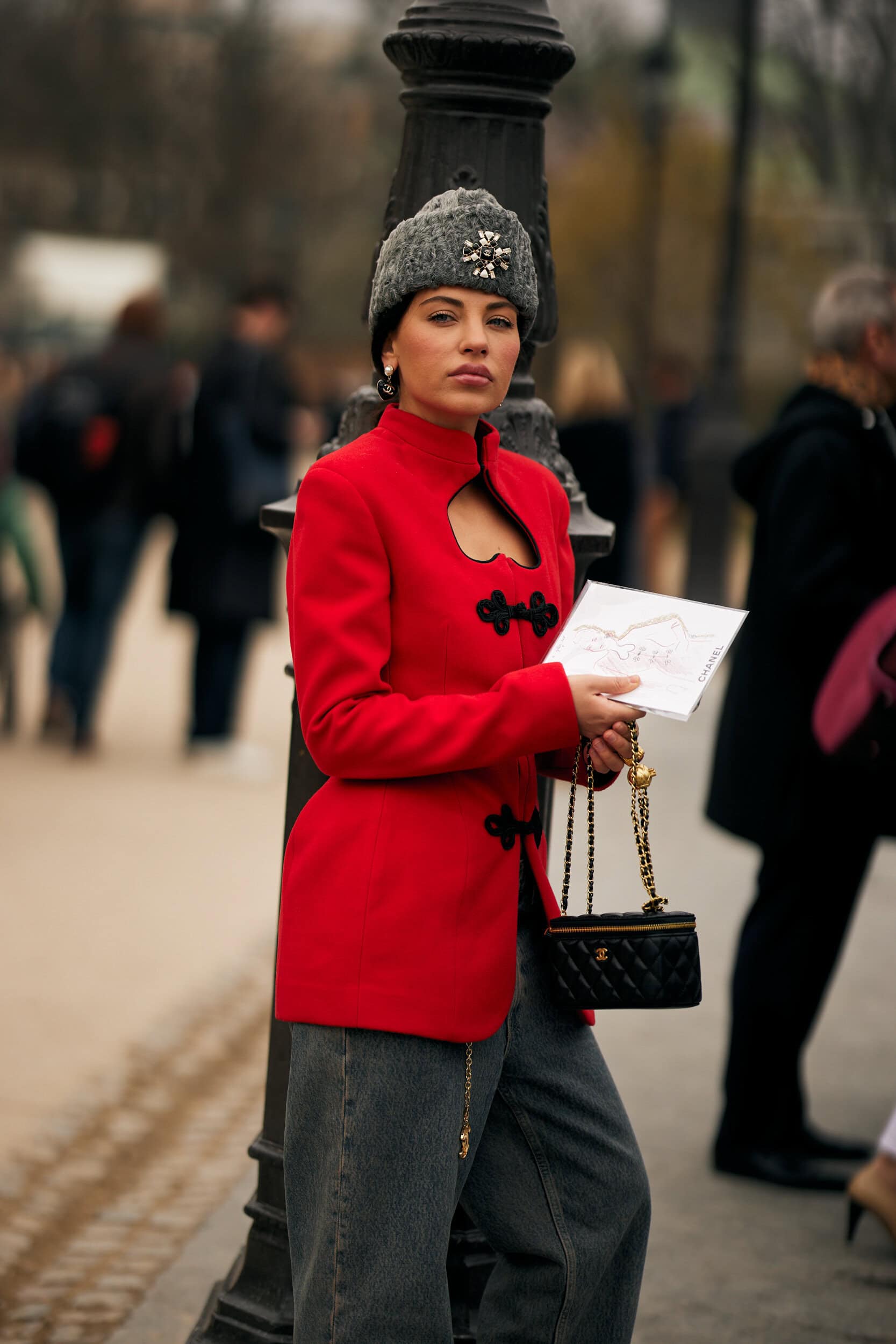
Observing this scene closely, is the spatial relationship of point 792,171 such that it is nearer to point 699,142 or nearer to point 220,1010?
point 699,142

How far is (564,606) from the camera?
8.59 ft

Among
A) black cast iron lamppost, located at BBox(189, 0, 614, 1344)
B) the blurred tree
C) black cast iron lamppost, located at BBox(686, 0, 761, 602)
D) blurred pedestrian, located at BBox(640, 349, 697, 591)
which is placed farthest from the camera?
the blurred tree

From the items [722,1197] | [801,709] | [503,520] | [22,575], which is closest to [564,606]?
[503,520]

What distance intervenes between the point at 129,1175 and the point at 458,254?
2.92 metres

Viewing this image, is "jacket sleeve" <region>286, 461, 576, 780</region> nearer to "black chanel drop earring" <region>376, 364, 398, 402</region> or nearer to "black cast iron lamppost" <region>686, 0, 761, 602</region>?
"black chanel drop earring" <region>376, 364, 398, 402</region>

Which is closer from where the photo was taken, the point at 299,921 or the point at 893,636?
the point at 299,921

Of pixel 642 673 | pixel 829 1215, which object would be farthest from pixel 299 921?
pixel 829 1215

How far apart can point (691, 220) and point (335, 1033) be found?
30.8 m

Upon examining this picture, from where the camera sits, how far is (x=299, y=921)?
2.39m

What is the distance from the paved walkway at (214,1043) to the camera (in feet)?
12.4

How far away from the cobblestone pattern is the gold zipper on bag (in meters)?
1.66

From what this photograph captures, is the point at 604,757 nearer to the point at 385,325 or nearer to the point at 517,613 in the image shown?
the point at 517,613

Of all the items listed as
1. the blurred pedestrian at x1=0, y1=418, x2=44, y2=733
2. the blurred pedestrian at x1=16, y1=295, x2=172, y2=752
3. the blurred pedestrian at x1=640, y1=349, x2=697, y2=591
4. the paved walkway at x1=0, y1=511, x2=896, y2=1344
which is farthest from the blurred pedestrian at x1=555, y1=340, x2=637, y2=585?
the blurred pedestrian at x1=640, y1=349, x2=697, y2=591

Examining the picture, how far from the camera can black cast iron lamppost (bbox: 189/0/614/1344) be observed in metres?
3.05
